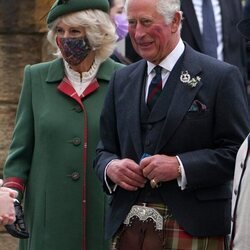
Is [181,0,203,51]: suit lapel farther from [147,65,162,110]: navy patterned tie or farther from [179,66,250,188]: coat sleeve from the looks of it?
[179,66,250,188]: coat sleeve

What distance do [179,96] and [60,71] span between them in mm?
1147

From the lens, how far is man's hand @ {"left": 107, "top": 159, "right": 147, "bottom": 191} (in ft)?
18.4

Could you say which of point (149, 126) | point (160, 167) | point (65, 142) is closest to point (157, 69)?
point (149, 126)

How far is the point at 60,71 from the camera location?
6594 millimetres

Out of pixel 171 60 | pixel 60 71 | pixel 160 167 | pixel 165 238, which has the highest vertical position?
pixel 171 60

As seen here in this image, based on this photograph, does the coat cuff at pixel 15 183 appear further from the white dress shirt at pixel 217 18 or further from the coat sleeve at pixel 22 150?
the white dress shirt at pixel 217 18

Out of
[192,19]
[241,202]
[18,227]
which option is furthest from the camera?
[192,19]

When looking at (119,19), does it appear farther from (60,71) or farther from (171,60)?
(171,60)

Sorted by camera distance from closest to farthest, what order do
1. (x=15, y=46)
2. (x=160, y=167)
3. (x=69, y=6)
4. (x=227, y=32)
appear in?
(x=160, y=167), (x=69, y=6), (x=15, y=46), (x=227, y=32)

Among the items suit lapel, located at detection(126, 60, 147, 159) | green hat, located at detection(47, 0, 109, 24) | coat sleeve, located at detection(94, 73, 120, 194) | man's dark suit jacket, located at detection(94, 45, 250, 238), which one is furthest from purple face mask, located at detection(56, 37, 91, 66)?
man's dark suit jacket, located at detection(94, 45, 250, 238)

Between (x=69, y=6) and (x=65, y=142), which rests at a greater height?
(x=69, y=6)

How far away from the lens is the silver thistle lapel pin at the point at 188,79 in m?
5.68

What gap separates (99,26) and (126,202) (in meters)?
1.24

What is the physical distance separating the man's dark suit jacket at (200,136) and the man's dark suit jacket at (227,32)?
2.51 m
